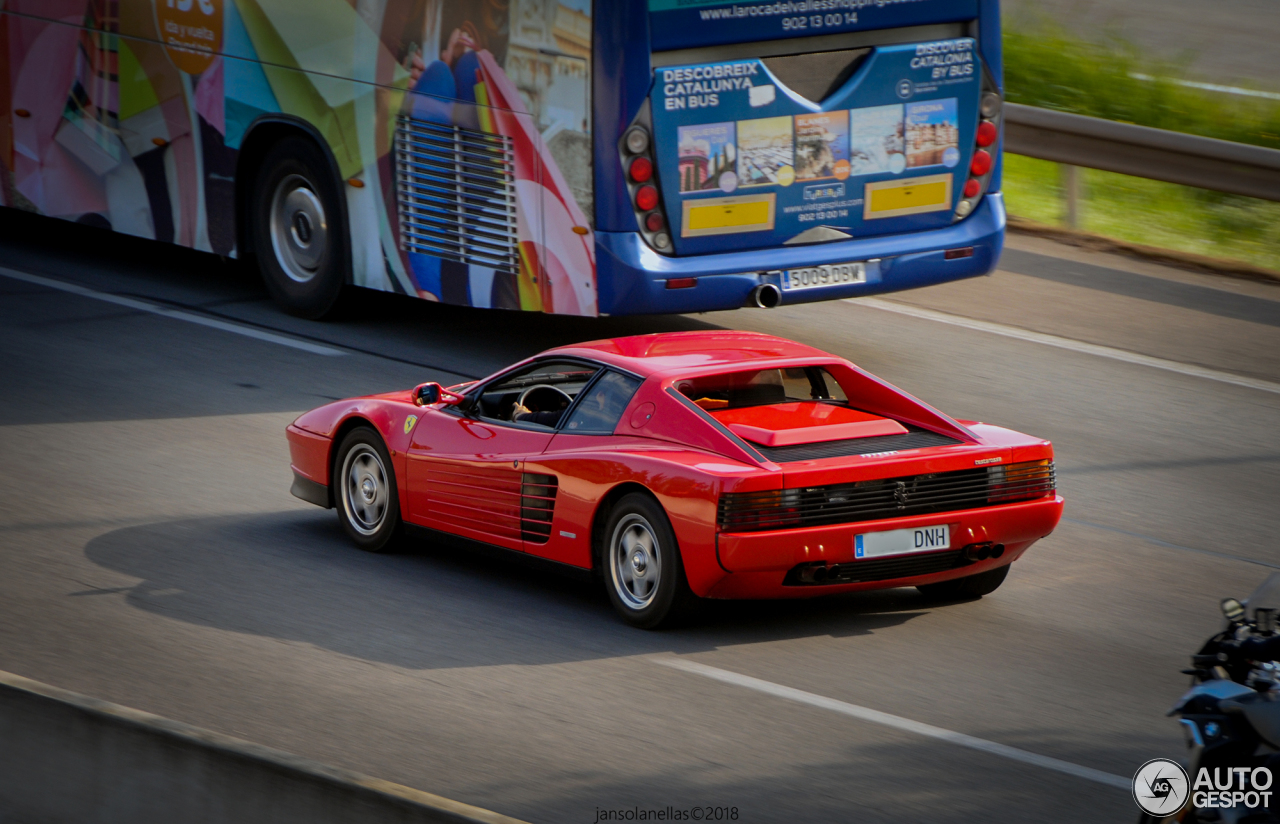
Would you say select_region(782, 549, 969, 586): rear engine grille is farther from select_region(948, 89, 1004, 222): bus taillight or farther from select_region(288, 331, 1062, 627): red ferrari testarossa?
select_region(948, 89, 1004, 222): bus taillight

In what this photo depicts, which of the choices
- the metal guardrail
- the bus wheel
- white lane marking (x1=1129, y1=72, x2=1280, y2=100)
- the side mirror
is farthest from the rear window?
white lane marking (x1=1129, y1=72, x2=1280, y2=100)

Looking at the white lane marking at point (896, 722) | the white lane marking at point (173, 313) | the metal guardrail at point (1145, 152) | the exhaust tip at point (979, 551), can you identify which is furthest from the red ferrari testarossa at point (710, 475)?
the metal guardrail at point (1145, 152)

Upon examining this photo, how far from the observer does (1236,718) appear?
4293mm

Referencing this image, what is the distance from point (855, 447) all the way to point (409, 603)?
2.05 meters

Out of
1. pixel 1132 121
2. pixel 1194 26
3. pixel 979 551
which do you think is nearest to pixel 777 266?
pixel 979 551

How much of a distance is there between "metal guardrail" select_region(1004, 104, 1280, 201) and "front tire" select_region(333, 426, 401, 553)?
8906mm

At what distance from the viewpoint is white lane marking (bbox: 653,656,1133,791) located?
18.7 feet

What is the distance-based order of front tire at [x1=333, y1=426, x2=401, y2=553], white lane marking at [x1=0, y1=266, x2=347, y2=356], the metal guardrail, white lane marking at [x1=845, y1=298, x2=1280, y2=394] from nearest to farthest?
front tire at [x1=333, y1=426, x2=401, y2=553] < white lane marking at [x1=845, y1=298, x2=1280, y2=394] < white lane marking at [x1=0, y1=266, x2=347, y2=356] < the metal guardrail

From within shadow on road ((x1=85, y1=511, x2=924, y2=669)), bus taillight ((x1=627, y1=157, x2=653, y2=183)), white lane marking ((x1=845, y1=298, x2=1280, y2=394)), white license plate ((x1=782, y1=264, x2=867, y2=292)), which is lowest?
shadow on road ((x1=85, y1=511, x2=924, y2=669))

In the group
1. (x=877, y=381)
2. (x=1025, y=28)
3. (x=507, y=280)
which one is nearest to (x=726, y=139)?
(x=507, y=280)

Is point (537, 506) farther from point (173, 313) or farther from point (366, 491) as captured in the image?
point (173, 313)

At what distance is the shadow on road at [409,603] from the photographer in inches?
276

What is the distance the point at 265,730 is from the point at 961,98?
7.08 metres

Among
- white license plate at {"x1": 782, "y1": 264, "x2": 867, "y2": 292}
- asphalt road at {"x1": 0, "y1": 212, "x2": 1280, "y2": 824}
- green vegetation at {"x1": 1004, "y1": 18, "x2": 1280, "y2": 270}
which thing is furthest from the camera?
green vegetation at {"x1": 1004, "y1": 18, "x2": 1280, "y2": 270}
